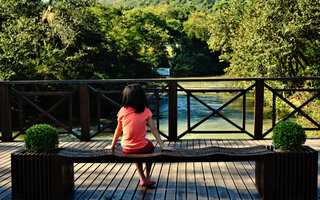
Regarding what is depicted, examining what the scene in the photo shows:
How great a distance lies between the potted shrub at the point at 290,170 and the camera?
3096mm

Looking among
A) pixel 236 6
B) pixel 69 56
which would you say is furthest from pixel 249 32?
pixel 69 56

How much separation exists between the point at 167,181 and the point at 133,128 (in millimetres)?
829

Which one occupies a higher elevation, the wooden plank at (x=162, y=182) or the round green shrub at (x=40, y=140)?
the round green shrub at (x=40, y=140)

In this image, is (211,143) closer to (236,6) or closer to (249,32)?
(249,32)

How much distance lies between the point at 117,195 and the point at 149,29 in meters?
26.6

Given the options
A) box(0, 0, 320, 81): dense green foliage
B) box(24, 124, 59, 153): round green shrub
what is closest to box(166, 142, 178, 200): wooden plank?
box(24, 124, 59, 153): round green shrub

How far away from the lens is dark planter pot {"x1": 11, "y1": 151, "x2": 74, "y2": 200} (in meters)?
3.12

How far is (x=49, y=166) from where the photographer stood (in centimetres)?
312

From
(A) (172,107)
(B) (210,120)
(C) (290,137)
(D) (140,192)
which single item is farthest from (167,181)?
(B) (210,120)

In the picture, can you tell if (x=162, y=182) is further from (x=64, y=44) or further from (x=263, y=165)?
(x=64, y=44)

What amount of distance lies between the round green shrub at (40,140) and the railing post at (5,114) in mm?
3072

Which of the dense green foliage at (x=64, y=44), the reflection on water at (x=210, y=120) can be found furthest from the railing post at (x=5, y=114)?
the dense green foliage at (x=64, y=44)

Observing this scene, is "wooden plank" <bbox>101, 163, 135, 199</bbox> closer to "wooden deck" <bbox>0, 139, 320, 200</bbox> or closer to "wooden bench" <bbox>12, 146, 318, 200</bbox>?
"wooden deck" <bbox>0, 139, 320, 200</bbox>

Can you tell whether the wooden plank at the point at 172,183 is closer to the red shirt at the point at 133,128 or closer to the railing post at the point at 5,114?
the red shirt at the point at 133,128
